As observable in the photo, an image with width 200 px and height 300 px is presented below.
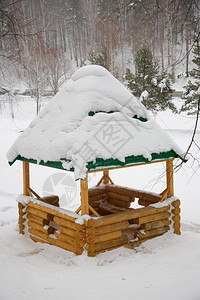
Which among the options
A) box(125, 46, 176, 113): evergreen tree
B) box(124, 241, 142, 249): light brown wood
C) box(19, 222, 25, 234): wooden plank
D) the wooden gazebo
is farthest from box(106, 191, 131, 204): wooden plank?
box(125, 46, 176, 113): evergreen tree

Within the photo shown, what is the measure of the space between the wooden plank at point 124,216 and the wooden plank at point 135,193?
2.26ft

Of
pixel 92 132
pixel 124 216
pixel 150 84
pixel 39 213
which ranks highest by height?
pixel 150 84

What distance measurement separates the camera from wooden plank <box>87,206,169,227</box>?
569 cm

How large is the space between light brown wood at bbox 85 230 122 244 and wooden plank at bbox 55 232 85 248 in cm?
13

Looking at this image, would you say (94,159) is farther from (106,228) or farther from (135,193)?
(135,193)

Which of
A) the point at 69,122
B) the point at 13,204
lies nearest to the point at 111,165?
the point at 69,122

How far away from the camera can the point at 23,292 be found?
464 centimetres

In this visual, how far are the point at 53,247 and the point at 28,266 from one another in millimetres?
942

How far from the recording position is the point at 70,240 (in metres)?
5.89

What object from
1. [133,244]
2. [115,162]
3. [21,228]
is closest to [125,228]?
[133,244]

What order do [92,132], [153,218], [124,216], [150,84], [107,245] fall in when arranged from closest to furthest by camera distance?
[92,132]
[107,245]
[124,216]
[153,218]
[150,84]

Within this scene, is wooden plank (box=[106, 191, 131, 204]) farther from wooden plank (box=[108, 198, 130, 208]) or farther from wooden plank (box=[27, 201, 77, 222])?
wooden plank (box=[27, 201, 77, 222])

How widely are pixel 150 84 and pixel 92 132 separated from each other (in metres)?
18.4

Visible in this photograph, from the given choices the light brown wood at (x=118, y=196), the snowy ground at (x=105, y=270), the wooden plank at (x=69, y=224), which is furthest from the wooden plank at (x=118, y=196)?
the wooden plank at (x=69, y=224)
